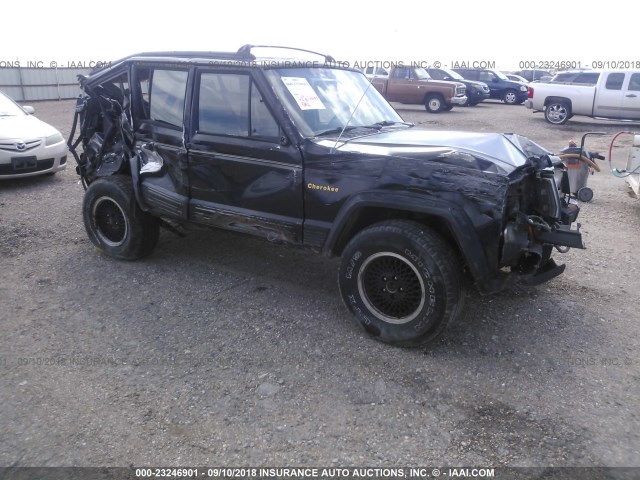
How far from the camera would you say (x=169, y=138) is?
447cm

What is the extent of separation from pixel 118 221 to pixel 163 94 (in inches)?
53.9

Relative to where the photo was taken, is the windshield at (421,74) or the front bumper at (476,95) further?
the front bumper at (476,95)

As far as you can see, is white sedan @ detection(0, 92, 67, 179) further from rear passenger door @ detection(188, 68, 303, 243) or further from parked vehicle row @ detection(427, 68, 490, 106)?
parked vehicle row @ detection(427, 68, 490, 106)

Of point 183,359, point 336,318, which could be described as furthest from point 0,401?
point 336,318

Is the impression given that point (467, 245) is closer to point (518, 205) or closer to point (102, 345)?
point (518, 205)

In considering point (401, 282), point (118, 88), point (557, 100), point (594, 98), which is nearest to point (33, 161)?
point (118, 88)

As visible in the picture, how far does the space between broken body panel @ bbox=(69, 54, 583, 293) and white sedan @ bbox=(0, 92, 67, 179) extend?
3752mm

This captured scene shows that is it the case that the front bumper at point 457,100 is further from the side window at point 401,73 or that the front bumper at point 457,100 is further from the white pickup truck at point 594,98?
the white pickup truck at point 594,98

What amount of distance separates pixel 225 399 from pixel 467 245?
1.74m

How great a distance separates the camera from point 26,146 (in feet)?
26.3

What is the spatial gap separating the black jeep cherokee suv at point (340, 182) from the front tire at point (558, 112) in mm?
14351

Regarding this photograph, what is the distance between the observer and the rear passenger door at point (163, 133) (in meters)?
4.43

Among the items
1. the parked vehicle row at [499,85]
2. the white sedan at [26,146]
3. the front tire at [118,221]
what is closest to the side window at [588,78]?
the parked vehicle row at [499,85]

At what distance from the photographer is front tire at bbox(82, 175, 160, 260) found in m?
4.95
